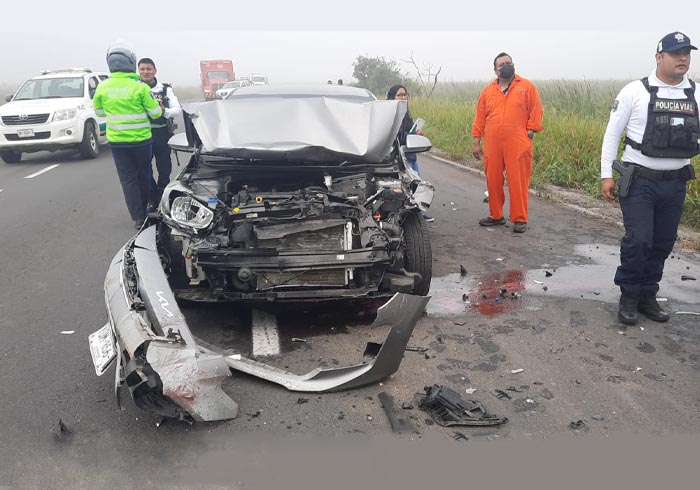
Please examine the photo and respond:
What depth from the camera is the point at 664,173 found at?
455 cm

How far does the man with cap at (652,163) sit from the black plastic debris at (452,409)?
1.86 metres

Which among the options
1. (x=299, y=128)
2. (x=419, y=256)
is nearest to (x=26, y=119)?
(x=299, y=128)

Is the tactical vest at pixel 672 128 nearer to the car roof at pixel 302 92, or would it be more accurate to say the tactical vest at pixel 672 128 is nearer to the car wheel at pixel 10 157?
the car roof at pixel 302 92

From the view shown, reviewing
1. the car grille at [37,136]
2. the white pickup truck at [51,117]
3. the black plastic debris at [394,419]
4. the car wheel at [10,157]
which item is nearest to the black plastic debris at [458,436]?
the black plastic debris at [394,419]

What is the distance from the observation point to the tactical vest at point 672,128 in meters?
4.44

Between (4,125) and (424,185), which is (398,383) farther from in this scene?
(4,125)

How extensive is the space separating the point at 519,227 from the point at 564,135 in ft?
15.2

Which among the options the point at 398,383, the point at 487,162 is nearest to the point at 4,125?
the point at 487,162

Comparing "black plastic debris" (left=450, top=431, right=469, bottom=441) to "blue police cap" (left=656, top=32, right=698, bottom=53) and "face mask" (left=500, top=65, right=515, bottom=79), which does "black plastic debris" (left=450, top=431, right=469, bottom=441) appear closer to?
"blue police cap" (left=656, top=32, right=698, bottom=53)

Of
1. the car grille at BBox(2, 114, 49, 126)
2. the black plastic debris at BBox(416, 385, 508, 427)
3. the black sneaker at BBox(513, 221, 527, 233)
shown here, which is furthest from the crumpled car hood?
the car grille at BBox(2, 114, 49, 126)

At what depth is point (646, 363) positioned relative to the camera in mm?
3920

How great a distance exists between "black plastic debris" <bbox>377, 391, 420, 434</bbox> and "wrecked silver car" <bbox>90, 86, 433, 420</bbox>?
163 millimetres

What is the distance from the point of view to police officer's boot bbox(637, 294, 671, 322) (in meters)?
4.63

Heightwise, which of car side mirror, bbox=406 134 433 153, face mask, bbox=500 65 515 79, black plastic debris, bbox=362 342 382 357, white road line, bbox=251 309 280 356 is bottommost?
white road line, bbox=251 309 280 356
